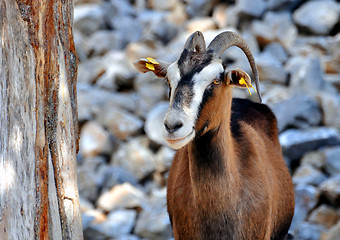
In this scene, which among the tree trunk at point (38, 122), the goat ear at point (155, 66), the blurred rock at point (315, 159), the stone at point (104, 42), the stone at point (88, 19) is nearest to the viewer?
the tree trunk at point (38, 122)

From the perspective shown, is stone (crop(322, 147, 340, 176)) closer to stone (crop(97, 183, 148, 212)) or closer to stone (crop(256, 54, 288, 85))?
stone (crop(256, 54, 288, 85))

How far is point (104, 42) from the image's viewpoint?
12195 millimetres

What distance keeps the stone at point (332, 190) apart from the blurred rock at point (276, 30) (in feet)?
13.6

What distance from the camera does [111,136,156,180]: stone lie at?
30.7 ft

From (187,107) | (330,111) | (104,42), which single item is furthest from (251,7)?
(187,107)

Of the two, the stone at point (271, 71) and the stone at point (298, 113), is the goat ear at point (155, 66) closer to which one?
the stone at point (298, 113)

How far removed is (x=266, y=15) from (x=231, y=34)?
7.51 metres

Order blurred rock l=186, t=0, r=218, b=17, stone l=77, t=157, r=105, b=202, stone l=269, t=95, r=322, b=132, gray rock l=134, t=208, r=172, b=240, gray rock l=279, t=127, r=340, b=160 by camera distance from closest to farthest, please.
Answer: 1. gray rock l=134, t=208, r=172, b=240
2. gray rock l=279, t=127, r=340, b=160
3. stone l=269, t=95, r=322, b=132
4. stone l=77, t=157, r=105, b=202
5. blurred rock l=186, t=0, r=218, b=17

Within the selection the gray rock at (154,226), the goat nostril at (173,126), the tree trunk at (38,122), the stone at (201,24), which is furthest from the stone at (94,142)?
the goat nostril at (173,126)

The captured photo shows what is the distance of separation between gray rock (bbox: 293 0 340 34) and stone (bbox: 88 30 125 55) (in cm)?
365

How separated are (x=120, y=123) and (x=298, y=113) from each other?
10.0ft

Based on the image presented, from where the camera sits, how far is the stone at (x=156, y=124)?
952 cm

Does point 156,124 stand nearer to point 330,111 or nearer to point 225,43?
point 330,111

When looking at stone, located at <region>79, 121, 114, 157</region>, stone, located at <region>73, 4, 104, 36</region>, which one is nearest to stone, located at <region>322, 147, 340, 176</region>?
stone, located at <region>79, 121, 114, 157</region>
